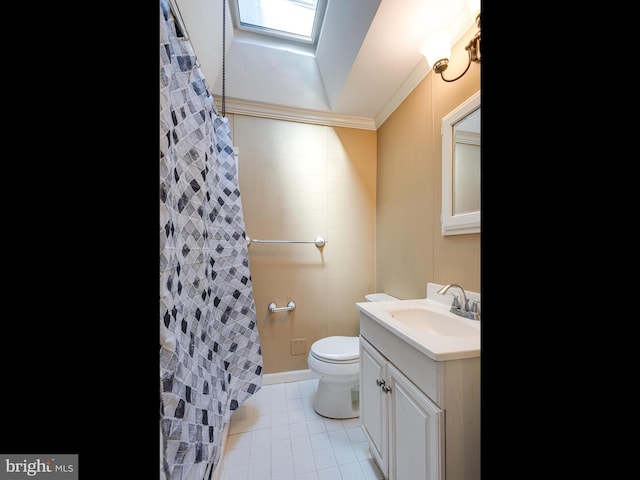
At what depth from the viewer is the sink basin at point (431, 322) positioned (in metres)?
1.07

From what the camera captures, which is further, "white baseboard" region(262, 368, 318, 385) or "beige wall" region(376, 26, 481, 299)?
"white baseboard" region(262, 368, 318, 385)

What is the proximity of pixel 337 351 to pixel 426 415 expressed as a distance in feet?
2.82

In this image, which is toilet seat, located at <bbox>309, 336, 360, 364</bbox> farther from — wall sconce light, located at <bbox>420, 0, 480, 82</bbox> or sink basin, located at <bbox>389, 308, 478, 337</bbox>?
wall sconce light, located at <bbox>420, 0, 480, 82</bbox>

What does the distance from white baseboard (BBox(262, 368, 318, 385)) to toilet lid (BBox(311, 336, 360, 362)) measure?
1.43 feet

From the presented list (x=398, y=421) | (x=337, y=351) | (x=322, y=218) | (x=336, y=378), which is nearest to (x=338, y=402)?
(x=336, y=378)

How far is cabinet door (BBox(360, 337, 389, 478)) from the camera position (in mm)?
1068

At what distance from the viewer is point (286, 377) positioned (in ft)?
6.47

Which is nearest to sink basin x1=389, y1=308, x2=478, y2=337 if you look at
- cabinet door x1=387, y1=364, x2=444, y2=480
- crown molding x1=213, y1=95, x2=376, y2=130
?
cabinet door x1=387, y1=364, x2=444, y2=480

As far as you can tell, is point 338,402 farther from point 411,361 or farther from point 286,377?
point 411,361

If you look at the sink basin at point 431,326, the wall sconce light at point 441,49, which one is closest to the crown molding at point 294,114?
the wall sconce light at point 441,49

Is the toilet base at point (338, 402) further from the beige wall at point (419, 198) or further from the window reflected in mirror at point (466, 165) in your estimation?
the window reflected in mirror at point (466, 165)

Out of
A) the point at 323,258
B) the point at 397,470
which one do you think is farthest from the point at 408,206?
the point at 397,470

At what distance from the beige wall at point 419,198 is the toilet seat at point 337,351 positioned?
1.61 feet
